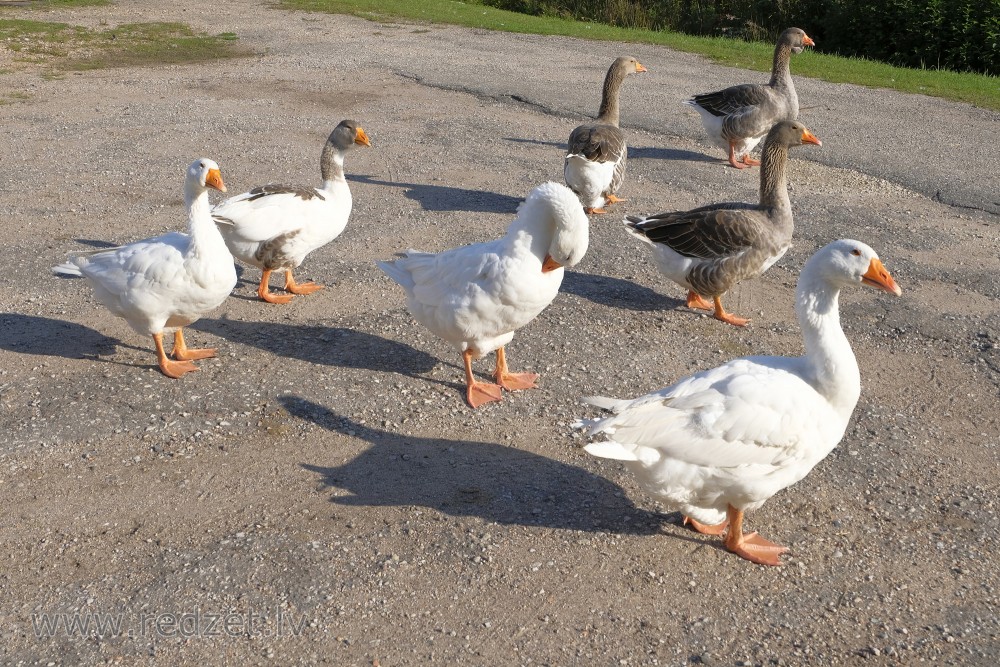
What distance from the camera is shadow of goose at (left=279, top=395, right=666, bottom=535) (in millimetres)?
5141

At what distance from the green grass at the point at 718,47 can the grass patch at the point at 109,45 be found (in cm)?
494

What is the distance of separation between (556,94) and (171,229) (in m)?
8.26

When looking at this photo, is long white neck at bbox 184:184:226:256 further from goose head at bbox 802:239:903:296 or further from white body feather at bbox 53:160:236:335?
goose head at bbox 802:239:903:296

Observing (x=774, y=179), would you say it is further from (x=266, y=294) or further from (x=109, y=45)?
(x=109, y=45)

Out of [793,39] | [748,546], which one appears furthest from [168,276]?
[793,39]

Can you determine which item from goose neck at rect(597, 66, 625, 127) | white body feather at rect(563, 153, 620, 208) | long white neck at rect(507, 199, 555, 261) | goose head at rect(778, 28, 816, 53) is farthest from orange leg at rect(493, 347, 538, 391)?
goose head at rect(778, 28, 816, 53)

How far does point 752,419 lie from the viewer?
4480 mm

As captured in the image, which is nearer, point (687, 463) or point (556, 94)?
point (687, 463)

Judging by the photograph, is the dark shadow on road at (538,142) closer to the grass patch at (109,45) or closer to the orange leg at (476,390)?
the orange leg at (476,390)

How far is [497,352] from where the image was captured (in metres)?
6.75

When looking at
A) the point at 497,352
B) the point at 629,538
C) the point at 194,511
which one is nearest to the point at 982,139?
the point at 497,352

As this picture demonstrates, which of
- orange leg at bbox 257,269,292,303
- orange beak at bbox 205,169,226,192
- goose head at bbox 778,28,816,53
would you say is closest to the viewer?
orange beak at bbox 205,169,226,192

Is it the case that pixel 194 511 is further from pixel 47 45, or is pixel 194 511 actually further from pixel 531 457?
pixel 47 45

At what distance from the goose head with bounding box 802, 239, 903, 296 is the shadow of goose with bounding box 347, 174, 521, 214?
5743 mm
